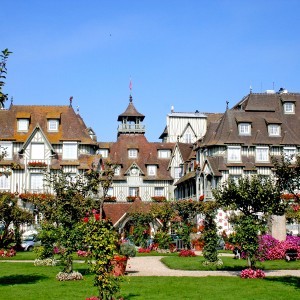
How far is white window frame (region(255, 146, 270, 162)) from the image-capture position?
170 feet

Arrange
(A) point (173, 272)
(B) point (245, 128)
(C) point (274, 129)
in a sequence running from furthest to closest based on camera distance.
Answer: (C) point (274, 129) < (B) point (245, 128) < (A) point (173, 272)

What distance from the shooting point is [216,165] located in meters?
50.5

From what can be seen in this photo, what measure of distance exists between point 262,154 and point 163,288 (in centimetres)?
3491

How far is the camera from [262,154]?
5194cm

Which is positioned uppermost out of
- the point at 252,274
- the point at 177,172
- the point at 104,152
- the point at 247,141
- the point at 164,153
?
the point at 104,152

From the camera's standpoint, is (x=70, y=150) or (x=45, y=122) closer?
(x=70, y=150)

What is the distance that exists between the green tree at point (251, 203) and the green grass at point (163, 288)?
1753mm

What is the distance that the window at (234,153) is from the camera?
5119 cm

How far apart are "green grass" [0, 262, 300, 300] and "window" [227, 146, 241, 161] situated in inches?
1155

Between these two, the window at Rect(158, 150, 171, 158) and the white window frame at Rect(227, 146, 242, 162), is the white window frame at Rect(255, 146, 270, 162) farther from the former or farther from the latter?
the window at Rect(158, 150, 171, 158)

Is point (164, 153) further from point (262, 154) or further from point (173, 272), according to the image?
point (173, 272)

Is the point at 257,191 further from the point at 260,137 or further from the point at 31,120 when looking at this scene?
the point at 31,120

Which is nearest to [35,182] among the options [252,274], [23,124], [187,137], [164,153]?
[23,124]

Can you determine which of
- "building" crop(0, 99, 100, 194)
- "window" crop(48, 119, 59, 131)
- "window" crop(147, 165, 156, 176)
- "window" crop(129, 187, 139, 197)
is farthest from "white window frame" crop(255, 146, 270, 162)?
"window" crop(48, 119, 59, 131)
